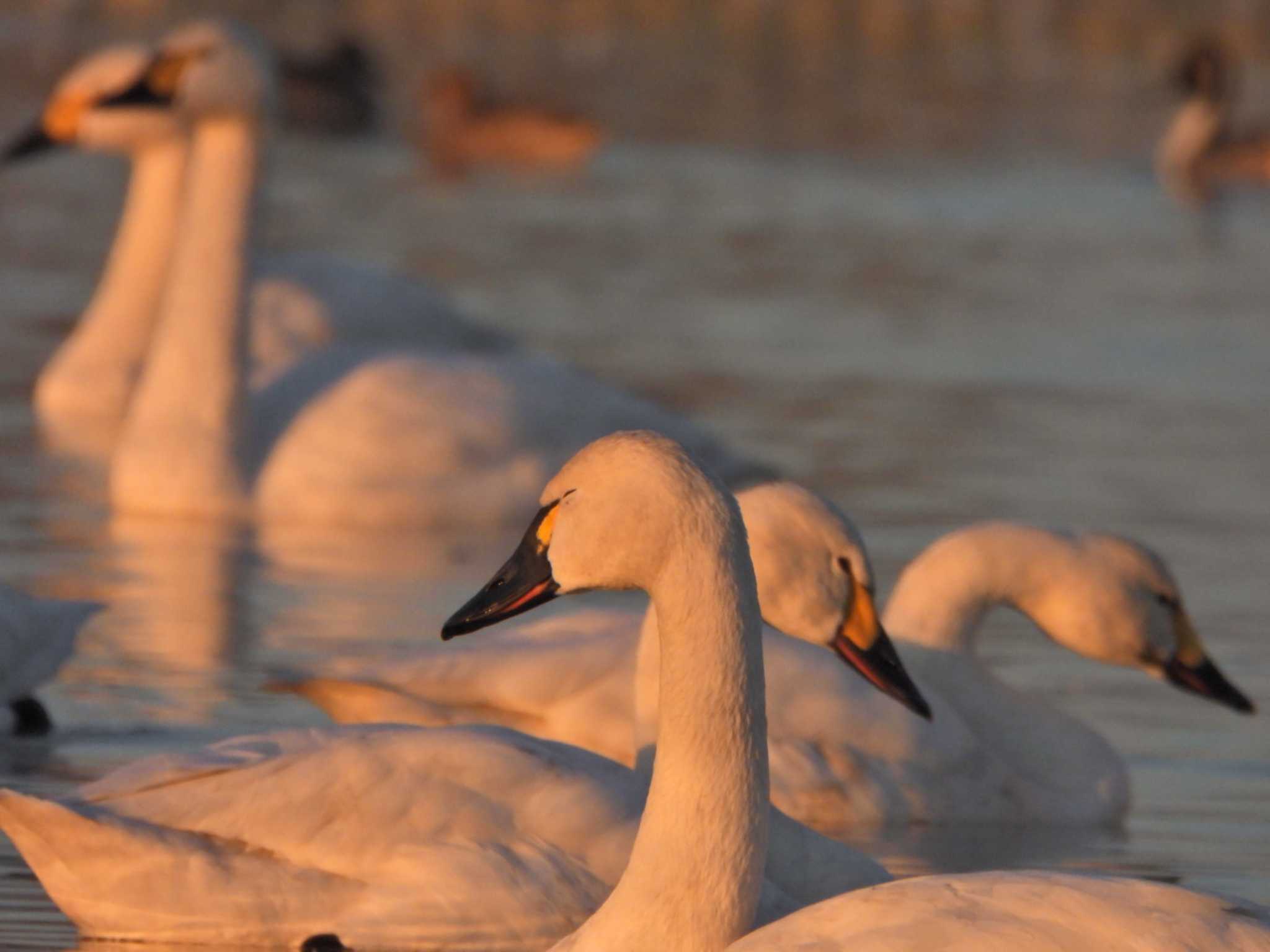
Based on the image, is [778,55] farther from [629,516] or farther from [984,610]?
[629,516]

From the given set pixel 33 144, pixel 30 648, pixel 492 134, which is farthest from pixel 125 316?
pixel 492 134

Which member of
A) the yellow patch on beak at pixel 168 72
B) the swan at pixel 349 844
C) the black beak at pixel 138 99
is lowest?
the swan at pixel 349 844

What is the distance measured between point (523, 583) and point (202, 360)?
6.15m

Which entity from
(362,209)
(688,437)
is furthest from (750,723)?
(362,209)

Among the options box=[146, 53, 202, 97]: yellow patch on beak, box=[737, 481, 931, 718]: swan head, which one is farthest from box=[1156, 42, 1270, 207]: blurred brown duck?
box=[737, 481, 931, 718]: swan head

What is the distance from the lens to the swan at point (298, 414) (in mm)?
10266

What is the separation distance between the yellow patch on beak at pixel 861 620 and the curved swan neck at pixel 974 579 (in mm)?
832

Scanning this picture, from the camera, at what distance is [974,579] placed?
23.1 ft

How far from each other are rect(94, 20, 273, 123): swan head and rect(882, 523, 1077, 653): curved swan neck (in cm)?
448

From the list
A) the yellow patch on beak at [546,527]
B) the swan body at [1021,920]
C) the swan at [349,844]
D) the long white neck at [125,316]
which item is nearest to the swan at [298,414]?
the long white neck at [125,316]

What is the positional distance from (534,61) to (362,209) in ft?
51.0

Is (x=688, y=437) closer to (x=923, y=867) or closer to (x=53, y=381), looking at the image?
(x=53, y=381)

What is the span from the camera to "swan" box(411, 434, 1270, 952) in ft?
13.8

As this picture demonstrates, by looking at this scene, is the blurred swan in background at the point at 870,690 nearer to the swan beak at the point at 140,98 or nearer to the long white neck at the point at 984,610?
the long white neck at the point at 984,610
